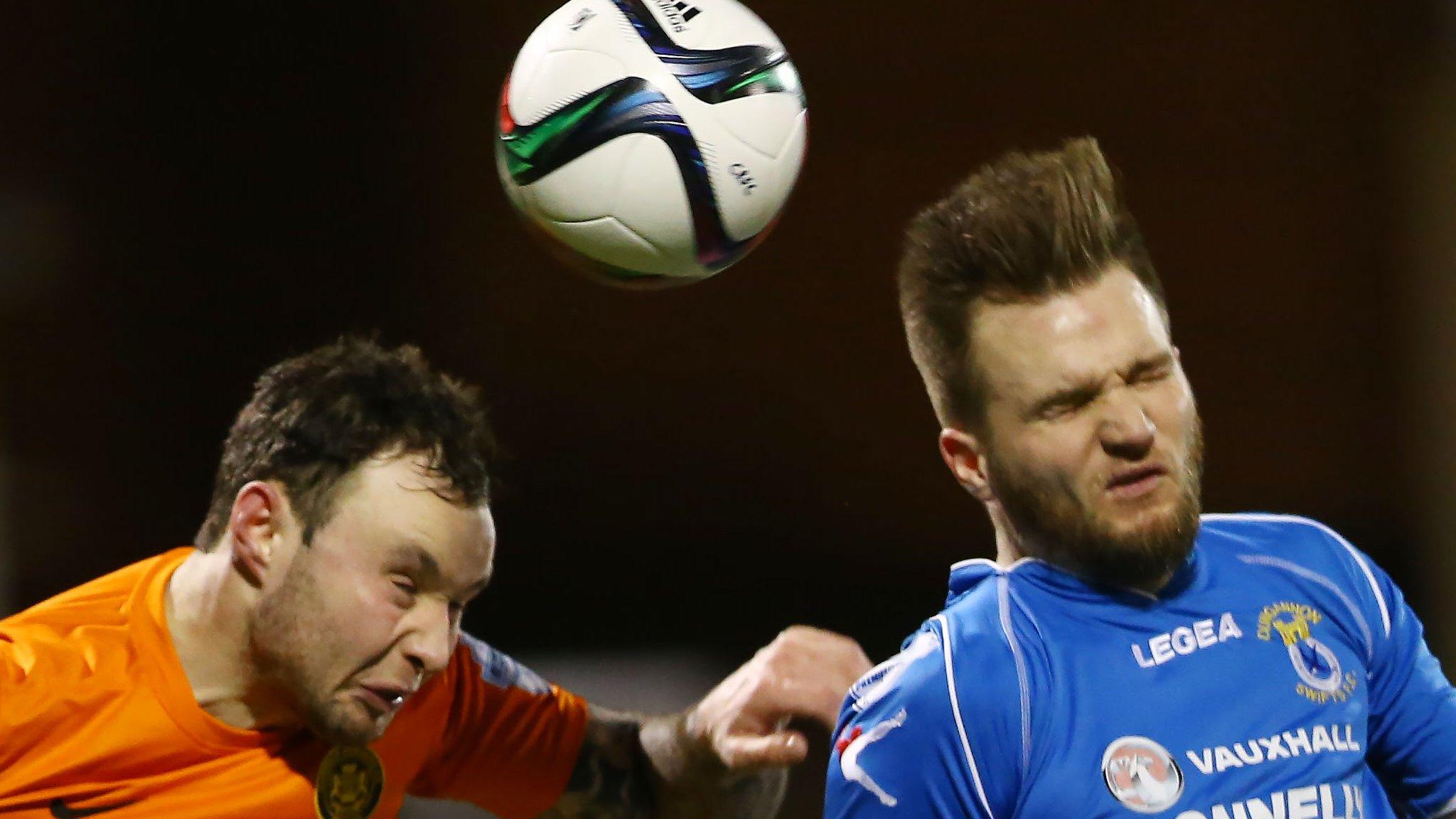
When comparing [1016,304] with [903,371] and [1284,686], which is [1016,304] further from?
[903,371]

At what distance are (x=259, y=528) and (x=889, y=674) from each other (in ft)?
3.33

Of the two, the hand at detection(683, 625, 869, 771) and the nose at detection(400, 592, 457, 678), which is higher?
the nose at detection(400, 592, 457, 678)

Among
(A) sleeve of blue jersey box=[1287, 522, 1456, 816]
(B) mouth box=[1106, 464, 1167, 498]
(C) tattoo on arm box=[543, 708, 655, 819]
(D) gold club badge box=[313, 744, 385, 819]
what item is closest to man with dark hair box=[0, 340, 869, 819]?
(D) gold club badge box=[313, 744, 385, 819]

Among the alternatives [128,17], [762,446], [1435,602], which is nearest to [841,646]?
[762,446]

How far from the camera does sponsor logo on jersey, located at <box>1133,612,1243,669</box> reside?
6.44 feet

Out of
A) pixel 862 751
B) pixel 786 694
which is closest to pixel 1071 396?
pixel 862 751

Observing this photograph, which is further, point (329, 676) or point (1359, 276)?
point (1359, 276)

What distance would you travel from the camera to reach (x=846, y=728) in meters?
1.99

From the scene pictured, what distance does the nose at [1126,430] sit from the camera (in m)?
1.91

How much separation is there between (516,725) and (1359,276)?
3.19 meters

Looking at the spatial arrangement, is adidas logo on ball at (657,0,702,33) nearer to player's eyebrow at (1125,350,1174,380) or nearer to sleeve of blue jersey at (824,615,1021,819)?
player's eyebrow at (1125,350,1174,380)

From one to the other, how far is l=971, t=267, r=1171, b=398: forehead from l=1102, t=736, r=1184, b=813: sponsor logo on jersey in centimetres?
43

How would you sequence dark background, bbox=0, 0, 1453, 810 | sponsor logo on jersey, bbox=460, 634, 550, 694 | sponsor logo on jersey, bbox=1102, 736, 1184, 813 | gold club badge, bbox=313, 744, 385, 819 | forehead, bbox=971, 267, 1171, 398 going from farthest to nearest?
dark background, bbox=0, 0, 1453, 810
sponsor logo on jersey, bbox=460, 634, 550, 694
gold club badge, bbox=313, 744, 385, 819
forehead, bbox=971, 267, 1171, 398
sponsor logo on jersey, bbox=1102, 736, 1184, 813

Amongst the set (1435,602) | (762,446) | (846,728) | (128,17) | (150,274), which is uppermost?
(128,17)
